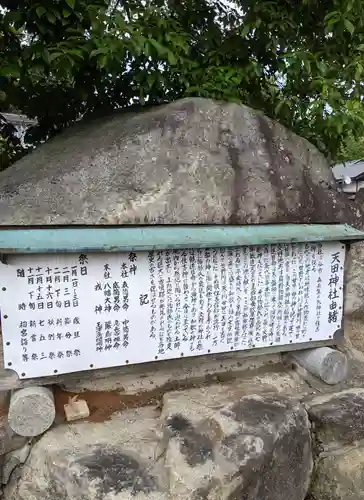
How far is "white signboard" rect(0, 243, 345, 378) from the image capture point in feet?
7.96

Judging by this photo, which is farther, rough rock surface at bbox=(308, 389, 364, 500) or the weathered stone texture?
rough rock surface at bbox=(308, 389, 364, 500)

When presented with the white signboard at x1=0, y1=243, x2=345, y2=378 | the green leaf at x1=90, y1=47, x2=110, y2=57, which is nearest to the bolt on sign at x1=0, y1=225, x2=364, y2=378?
the white signboard at x1=0, y1=243, x2=345, y2=378

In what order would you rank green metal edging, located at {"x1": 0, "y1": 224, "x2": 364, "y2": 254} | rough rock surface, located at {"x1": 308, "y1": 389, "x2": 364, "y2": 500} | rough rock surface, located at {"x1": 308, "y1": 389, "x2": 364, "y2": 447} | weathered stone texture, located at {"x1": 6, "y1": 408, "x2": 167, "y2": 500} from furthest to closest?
rough rock surface, located at {"x1": 308, "y1": 389, "x2": 364, "y2": 447}
rough rock surface, located at {"x1": 308, "y1": 389, "x2": 364, "y2": 500}
green metal edging, located at {"x1": 0, "y1": 224, "x2": 364, "y2": 254}
weathered stone texture, located at {"x1": 6, "y1": 408, "x2": 167, "y2": 500}

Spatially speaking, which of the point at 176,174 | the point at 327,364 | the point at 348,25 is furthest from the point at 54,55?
the point at 327,364

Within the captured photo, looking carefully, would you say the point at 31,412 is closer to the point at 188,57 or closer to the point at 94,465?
the point at 94,465

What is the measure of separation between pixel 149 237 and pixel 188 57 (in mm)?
1695

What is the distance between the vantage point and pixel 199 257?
272 cm

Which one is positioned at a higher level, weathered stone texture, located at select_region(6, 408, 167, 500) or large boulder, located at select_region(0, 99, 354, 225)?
large boulder, located at select_region(0, 99, 354, 225)

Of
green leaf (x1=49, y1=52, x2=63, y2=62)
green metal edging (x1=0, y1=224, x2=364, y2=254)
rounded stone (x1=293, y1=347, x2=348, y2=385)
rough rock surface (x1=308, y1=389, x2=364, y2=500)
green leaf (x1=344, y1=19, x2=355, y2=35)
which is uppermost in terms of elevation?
green leaf (x1=344, y1=19, x2=355, y2=35)

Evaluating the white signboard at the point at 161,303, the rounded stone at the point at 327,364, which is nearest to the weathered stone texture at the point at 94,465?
the white signboard at the point at 161,303

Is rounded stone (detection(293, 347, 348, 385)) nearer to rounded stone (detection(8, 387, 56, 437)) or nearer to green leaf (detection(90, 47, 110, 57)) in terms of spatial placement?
rounded stone (detection(8, 387, 56, 437))

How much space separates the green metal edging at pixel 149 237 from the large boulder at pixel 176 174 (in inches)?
4.4

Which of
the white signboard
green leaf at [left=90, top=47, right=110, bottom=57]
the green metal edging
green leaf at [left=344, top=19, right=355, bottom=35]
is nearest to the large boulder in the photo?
the green metal edging

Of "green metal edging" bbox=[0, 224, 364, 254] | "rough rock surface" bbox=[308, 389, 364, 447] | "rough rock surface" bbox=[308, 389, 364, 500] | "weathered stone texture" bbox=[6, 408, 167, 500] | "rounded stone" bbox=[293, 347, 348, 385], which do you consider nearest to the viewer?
"weathered stone texture" bbox=[6, 408, 167, 500]
